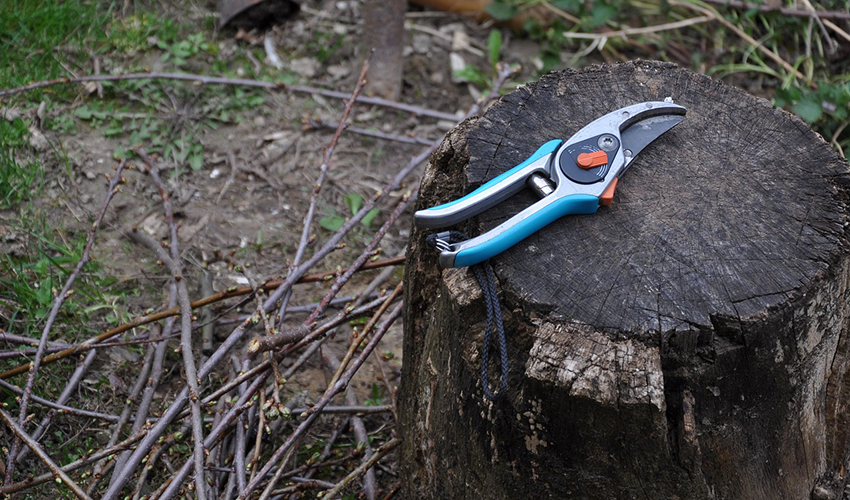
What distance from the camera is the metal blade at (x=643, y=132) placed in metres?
1.70

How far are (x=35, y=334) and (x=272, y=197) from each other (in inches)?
44.8

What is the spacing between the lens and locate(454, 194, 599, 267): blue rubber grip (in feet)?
4.89

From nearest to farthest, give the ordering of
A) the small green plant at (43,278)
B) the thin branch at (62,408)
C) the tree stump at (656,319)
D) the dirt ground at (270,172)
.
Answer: the tree stump at (656,319), the thin branch at (62,408), the small green plant at (43,278), the dirt ground at (270,172)

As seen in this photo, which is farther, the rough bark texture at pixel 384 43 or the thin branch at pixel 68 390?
the rough bark texture at pixel 384 43

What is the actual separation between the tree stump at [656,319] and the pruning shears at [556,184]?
4 centimetres

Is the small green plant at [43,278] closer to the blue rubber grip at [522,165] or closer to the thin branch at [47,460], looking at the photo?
the thin branch at [47,460]

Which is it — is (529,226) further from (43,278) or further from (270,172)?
(270,172)

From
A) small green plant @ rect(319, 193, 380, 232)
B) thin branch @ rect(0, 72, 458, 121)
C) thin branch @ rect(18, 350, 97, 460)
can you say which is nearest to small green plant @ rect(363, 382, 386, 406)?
small green plant @ rect(319, 193, 380, 232)

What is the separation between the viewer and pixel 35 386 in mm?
2371

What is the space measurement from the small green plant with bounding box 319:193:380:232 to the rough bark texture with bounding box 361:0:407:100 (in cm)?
73

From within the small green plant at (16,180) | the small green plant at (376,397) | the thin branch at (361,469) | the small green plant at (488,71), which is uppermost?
the small green plant at (488,71)

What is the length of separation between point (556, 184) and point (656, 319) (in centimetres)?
37

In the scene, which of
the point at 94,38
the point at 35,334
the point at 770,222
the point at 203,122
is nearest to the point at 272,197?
the point at 203,122

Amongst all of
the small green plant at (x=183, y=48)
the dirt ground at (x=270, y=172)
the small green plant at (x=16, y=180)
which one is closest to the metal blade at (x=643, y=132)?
the dirt ground at (x=270, y=172)
